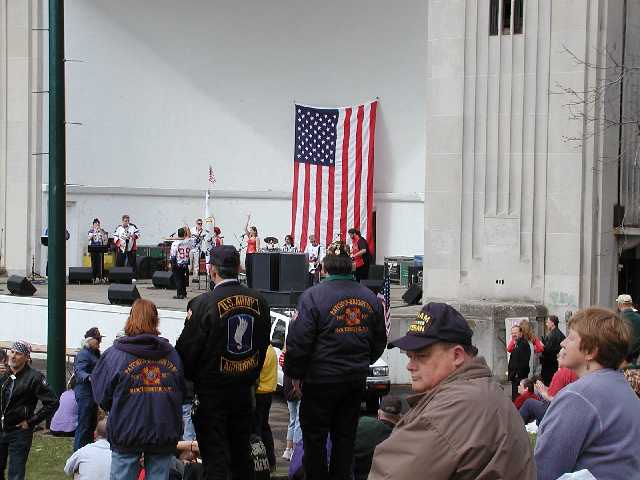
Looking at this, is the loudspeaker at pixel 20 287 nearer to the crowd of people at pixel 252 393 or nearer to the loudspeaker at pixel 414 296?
the loudspeaker at pixel 414 296

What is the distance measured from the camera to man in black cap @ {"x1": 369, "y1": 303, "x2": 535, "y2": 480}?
3.61 meters

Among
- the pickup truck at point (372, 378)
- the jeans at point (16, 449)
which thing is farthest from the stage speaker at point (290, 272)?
the jeans at point (16, 449)

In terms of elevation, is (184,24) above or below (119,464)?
above

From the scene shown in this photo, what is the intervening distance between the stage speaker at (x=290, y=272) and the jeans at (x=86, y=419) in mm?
12055

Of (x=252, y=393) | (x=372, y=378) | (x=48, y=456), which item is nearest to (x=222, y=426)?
(x=252, y=393)

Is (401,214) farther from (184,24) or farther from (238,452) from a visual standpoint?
(238,452)

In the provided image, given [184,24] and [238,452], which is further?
[184,24]

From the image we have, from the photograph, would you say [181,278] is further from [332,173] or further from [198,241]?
[332,173]

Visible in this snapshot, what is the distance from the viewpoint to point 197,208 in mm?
35500

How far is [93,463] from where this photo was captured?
7543 mm

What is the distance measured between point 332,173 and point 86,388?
2189 cm

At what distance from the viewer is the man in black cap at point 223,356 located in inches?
293

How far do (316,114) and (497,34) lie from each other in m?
13.4

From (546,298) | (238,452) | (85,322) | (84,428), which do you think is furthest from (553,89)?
(238,452)
